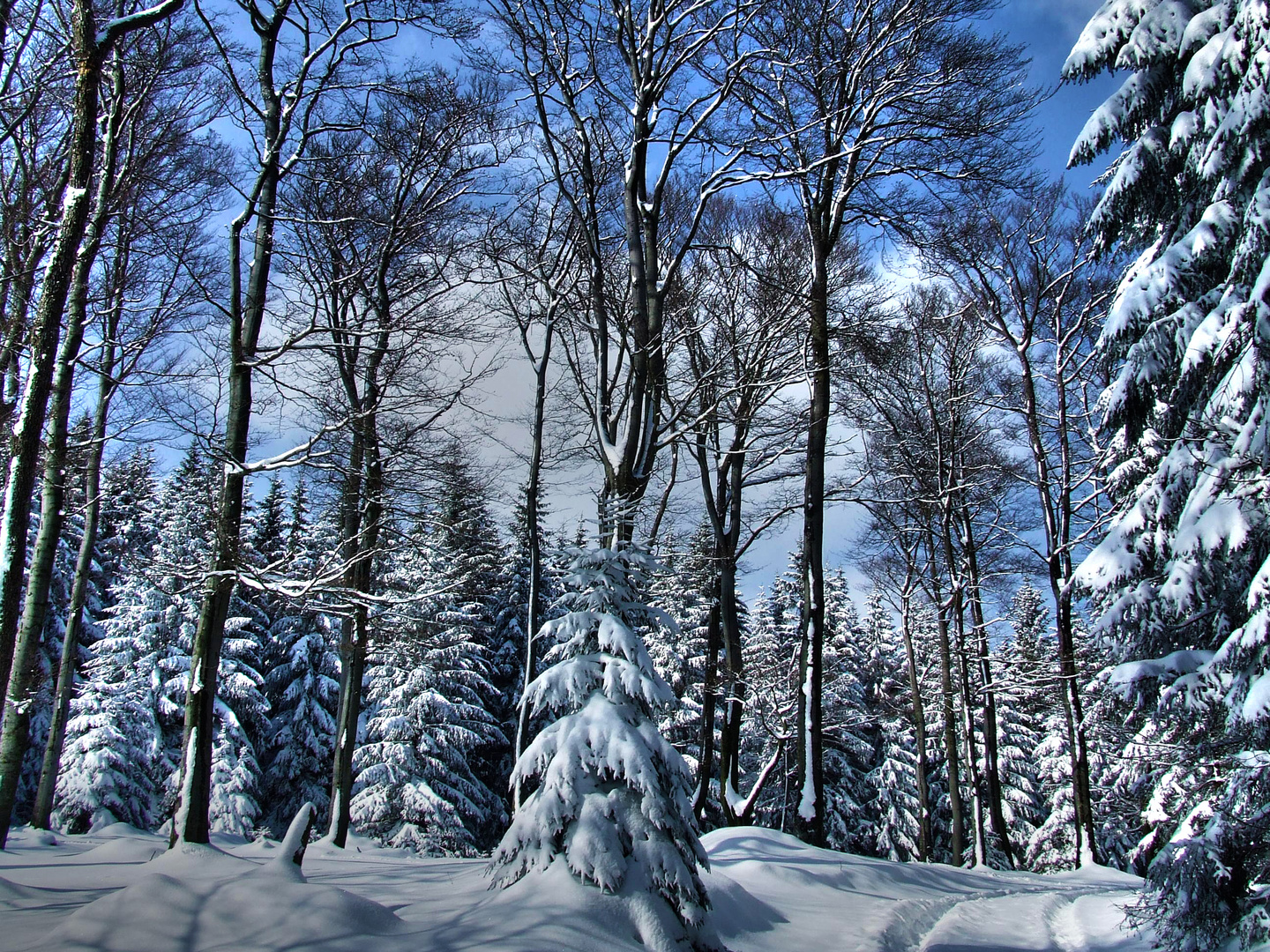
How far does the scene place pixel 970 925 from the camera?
827 centimetres

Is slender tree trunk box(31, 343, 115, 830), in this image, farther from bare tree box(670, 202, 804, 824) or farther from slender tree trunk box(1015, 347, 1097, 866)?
slender tree trunk box(1015, 347, 1097, 866)

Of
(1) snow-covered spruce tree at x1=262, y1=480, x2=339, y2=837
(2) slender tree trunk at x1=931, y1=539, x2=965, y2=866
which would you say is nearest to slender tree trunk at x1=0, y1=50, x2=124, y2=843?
(1) snow-covered spruce tree at x1=262, y1=480, x2=339, y2=837

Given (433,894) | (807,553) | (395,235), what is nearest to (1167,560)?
(807,553)

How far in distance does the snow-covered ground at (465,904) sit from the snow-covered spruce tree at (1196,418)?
98.8 inches

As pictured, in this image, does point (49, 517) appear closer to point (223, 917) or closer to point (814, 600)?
point (223, 917)

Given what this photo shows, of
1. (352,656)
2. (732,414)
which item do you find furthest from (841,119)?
(352,656)

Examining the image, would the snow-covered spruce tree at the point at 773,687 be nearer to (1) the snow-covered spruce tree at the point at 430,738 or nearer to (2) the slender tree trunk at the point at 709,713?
(2) the slender tree trunk at the point at 709,713

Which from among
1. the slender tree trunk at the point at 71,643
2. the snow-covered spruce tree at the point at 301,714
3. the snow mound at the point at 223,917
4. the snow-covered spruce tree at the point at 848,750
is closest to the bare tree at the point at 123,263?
the slender tree trunk at the point at 71,643

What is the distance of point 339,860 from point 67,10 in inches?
469

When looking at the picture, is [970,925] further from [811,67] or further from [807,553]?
[811,67]

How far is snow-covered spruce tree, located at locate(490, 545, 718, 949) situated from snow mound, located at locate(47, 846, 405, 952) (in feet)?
4.63

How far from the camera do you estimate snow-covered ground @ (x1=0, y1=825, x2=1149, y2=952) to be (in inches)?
160

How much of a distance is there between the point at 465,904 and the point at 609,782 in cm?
133

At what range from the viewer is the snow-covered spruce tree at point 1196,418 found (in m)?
5.62
